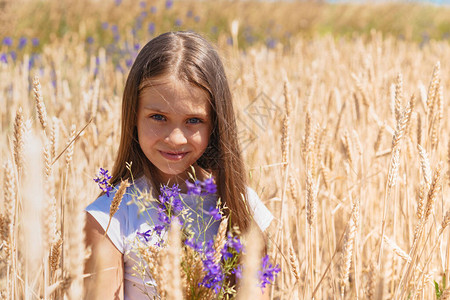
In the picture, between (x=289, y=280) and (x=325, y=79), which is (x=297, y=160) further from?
(x=325, y=79)

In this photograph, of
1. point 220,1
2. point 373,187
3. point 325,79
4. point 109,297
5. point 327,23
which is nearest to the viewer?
point 109,297

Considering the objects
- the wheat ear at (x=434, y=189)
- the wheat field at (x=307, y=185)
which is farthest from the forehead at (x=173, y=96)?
the wheat ear at (x=434, y=189)

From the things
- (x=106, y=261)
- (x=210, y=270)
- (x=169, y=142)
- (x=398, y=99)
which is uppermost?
(x=398, y=99)

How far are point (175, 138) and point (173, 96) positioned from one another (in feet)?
0.32

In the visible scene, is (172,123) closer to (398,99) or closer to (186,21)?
(398,99)

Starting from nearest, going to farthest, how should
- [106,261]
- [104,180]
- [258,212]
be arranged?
[104,180] < [106,261] < [258,212]

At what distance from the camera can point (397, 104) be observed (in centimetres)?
92

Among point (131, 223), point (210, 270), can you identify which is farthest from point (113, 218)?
point (210, 270)

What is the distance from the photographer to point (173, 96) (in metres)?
Answer: 1.08

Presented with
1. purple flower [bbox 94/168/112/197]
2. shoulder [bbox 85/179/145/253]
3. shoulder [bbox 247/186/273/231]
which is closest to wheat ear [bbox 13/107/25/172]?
purple flower [bbox 94/168/112/197]

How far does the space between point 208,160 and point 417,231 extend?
22.5 inches

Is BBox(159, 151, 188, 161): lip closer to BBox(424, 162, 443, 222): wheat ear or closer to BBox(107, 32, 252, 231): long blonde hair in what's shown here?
BBox(107, 32, 252, 231): long blonde hair

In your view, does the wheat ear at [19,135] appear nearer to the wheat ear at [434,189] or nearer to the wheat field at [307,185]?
the wheat field at [307,185]

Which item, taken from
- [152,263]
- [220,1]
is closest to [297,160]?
[152,263]
